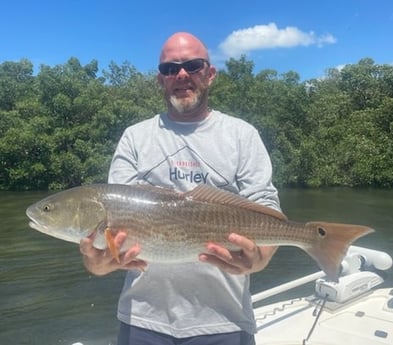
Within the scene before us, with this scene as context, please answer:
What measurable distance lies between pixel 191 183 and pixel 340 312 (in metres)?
3.55

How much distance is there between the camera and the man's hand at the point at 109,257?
2451 mm

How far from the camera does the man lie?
8.50 feet

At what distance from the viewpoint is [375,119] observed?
42.5 m

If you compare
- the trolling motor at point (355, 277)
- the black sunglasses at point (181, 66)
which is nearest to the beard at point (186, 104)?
the black sunglasses at point (181, 66)

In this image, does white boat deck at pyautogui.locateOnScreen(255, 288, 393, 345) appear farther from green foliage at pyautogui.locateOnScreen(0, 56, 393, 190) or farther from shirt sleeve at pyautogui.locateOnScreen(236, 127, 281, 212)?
green foliage at pyautogui.locateOnScreen(0, 56, 393, 190)

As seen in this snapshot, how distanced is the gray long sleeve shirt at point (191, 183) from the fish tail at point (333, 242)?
1.04ft

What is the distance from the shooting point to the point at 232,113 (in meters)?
39.2

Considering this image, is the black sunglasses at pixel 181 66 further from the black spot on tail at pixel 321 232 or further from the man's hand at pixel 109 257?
the black spot on tail at pixel 321 232

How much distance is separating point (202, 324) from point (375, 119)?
142 feet

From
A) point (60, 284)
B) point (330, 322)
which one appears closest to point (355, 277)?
point (330, 322)

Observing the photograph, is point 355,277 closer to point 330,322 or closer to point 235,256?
point 330,322

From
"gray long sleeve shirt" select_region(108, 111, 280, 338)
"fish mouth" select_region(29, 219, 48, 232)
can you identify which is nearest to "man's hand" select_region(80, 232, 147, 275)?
"gray long sleeve shirt" select_region(108, 111, 280, 338)

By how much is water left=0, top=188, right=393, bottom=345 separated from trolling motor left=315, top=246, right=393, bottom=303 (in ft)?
15.1

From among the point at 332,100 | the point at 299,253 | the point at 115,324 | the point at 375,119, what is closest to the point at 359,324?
the point at 115,324
